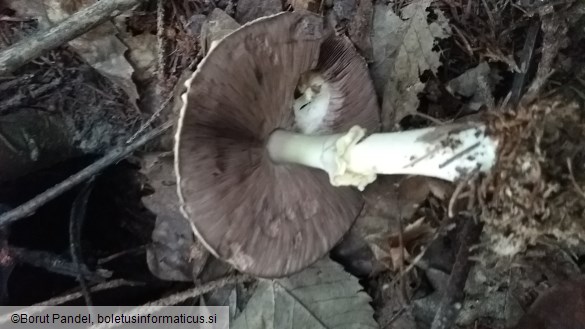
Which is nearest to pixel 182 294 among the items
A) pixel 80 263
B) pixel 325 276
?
pixel 80 263

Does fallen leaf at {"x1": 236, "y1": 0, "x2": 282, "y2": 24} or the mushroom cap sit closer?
the mushroom cap

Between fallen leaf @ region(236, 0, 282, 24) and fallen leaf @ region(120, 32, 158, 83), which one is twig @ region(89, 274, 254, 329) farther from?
fallen leaf @ region(236, 0, 282, 24)

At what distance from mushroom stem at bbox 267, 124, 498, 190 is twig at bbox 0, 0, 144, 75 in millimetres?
581

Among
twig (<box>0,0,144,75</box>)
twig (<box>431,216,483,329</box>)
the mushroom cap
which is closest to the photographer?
the mushroom cap

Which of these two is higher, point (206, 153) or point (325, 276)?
point (206, 153)

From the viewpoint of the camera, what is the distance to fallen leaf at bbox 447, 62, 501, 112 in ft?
6.15

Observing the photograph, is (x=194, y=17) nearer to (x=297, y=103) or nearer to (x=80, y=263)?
(x=297, y=103)

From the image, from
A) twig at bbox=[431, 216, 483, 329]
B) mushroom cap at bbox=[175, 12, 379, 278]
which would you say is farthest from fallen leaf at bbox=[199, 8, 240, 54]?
twig at bbox=[431, 216, 483, 329]

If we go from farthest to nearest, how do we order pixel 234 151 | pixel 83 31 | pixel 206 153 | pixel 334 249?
pixel 334 249 < pixel 83 31 < pixel 234 151 < pixel 206 153

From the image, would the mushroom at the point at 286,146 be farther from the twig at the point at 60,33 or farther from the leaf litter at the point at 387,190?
the twig at the point at 60,33

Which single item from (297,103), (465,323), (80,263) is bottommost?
(465,323)

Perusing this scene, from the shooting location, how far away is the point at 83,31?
172 centimetres

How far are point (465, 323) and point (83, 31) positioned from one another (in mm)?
1370

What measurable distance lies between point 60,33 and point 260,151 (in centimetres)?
62
